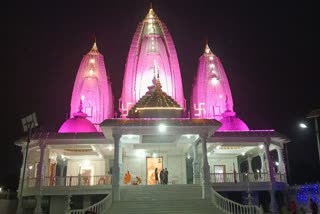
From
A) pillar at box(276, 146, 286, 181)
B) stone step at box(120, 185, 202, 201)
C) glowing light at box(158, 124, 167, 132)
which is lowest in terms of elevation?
stone step at box(120, 185, 202, 201)

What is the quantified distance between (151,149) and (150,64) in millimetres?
12216

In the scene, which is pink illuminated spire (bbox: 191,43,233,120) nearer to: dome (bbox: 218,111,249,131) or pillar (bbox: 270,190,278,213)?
dome (bbox: 218,111,249,131)

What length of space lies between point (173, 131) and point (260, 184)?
8063 mm

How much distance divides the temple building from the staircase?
63 mm

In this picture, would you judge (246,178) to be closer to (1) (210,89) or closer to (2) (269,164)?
(2) (269,164)

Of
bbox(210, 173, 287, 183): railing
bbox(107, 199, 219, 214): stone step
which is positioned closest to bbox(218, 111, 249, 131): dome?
bbox(210, 173, 287, 183): railing

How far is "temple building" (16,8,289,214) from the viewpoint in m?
24.2

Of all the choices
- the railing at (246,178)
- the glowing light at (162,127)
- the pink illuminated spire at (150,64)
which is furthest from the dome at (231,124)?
the glowing light at (162,127)

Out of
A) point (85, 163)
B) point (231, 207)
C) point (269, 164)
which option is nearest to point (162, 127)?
point (231, 207)

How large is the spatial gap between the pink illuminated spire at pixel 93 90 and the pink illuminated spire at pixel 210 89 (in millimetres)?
10585

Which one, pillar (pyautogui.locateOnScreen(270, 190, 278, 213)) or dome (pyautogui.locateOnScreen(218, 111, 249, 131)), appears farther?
dome (pyautogui.locateOnScreen(218, 111, 249, 131))

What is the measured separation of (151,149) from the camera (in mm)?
34781

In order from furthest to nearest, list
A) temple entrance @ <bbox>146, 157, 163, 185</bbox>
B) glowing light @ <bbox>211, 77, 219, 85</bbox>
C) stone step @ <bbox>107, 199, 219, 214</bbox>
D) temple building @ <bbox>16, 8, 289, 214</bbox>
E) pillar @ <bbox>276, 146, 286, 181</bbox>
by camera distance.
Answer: glowing light @ <bbox>211, 77, 219, 85</bbox>
temple entrance @ <bbox>146, 157, 163, 185</bbox>
pillar @ <bbox>276, 146, 286, 181</bbox>
temple building @ <bbox>16, 8, 289, 214</bbox>
stone step @ <bbox>107, 199, 219, 214</bbox>

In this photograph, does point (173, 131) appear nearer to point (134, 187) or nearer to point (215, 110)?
point (134, 187)
